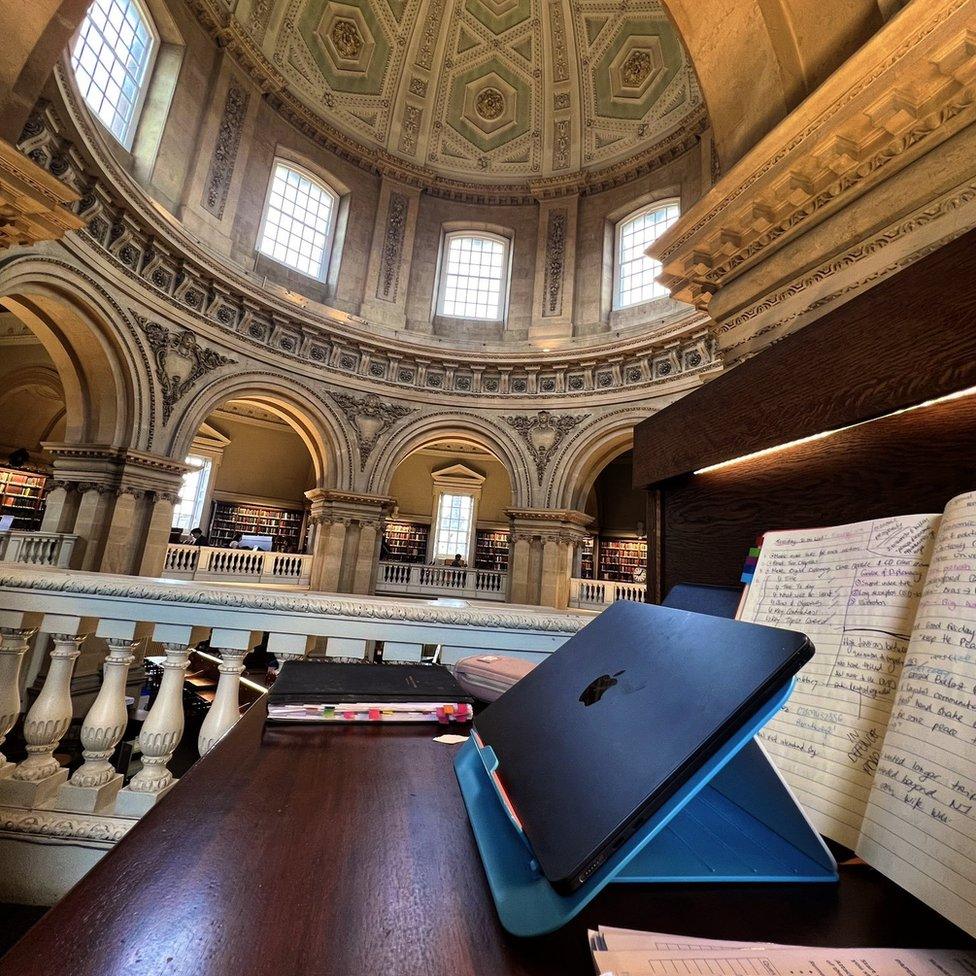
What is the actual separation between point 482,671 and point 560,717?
73cm

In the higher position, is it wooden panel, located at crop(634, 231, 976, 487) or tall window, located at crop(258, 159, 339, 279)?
tall window, located at crop(258, 159, 339, 279)

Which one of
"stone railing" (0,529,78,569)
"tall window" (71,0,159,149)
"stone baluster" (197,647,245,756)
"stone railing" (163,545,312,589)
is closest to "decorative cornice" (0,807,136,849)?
"stone baluster" (197,647,245,756)

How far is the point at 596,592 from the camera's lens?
36.9 ft

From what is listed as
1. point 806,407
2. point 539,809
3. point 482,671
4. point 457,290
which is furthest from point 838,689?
point 457,290

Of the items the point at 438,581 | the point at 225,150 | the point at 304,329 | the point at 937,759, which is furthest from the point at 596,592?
the point at 225,150

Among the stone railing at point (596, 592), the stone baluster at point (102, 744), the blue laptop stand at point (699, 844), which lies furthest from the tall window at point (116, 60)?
the stone railing at point (596, 592)

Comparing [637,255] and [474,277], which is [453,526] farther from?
[637,255]

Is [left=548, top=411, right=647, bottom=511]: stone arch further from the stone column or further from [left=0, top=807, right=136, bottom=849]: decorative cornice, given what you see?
[left=0, top=807, right=136, bottom=849]: decorative cornice

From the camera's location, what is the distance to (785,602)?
94cm

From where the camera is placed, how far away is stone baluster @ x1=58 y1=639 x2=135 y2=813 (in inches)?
62.4

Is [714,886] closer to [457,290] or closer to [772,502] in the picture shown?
[772,502]

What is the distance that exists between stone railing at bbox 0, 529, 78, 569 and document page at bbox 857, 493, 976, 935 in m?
9.77

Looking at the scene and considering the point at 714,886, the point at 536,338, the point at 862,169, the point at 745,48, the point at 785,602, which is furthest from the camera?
the point at 536,338

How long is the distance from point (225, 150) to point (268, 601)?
11709mm
